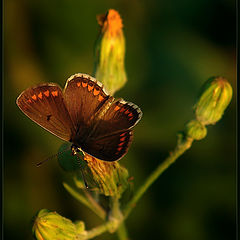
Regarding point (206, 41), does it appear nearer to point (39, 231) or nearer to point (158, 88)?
point (158, 88)

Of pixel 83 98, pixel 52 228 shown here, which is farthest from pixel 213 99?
pixel 52 228

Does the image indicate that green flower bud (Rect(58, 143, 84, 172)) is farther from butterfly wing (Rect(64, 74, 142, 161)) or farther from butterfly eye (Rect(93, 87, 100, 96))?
butterfly eye (Rect(93, 87, 100, 96))

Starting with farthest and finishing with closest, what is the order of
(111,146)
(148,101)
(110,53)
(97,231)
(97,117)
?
(148,101)
(110,53)
(97,231)
(97,117)
(111,146)

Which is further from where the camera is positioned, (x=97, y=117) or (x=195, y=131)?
(x=195, y=131)

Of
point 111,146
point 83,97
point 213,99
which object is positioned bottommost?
point 111,146

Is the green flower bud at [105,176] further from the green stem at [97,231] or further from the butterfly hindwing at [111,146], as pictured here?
the green stem at [97,231]

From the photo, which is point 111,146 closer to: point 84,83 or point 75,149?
point 75,149

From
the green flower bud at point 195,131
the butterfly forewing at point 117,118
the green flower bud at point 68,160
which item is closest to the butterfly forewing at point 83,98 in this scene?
the butterfly forewing at point 117,118
